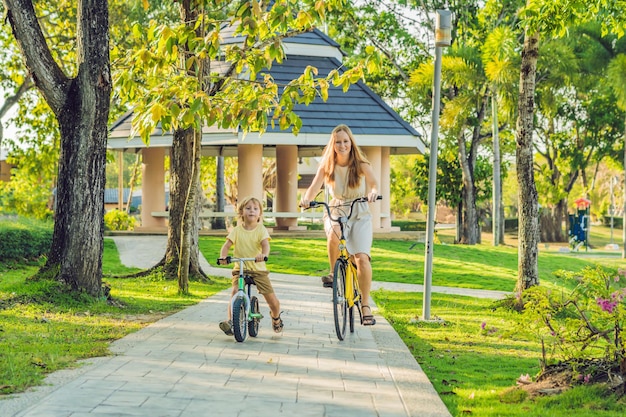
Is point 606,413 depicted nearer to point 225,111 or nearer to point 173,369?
point 173,369

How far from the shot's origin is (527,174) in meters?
13.7

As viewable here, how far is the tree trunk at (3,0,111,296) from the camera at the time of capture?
11.9 m

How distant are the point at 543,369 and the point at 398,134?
2080cm

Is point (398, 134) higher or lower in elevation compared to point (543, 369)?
higher

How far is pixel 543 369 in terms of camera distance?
700 centimetres

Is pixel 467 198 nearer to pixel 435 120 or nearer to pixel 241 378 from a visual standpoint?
pixel 435 120

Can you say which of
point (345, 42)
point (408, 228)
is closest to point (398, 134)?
point (345, 42)

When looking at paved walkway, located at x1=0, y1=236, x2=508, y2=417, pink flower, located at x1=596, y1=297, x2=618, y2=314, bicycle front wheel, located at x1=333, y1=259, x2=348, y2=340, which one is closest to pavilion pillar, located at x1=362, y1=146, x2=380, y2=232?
paved walkway, located at x1=0, y1=236, x2=508, y2=417

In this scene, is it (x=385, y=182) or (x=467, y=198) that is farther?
(x=467, y=198)

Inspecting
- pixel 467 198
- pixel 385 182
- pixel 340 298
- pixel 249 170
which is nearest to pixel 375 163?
pixel 385 182

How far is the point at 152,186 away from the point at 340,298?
20.8 m

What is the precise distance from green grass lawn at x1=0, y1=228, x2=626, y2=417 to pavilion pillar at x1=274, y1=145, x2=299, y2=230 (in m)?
8.15

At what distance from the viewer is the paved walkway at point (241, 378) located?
5.93 metres

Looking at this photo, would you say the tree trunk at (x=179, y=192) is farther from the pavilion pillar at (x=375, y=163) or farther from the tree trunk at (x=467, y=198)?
the tree trunk at (x=467, y=198)
